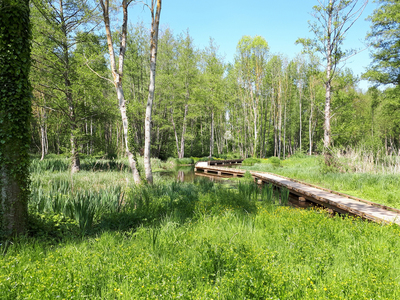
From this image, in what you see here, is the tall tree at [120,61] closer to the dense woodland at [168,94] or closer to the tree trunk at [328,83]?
the dense woodland at [168,94]

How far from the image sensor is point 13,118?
Result: 3.52m

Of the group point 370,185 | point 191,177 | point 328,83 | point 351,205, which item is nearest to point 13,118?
point 351,205

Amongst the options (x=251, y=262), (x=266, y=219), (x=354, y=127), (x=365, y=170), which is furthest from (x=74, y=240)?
(x=354, y=127)

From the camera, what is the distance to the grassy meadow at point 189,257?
2037 mm

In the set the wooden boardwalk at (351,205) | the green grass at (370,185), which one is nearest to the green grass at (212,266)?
the wooden boardwalk at (351,205)

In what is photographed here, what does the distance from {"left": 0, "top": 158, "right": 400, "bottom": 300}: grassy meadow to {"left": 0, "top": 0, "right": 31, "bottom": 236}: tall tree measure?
1.34ft

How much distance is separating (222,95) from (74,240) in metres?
25.5

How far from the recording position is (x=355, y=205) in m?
5.89

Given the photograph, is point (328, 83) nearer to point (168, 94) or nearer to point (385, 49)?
point (385, 49)

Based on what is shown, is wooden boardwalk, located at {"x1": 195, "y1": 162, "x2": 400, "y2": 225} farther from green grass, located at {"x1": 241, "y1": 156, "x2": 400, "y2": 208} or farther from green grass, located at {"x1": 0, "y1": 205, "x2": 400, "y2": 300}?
green grass, located at {"x1": 0, "y1": 205, "x2": 400, "y2": 300}

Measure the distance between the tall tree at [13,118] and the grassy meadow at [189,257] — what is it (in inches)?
16.1

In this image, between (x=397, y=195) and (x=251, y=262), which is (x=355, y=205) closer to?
(x=397, y=195)

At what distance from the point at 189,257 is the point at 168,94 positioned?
2224 centimetres

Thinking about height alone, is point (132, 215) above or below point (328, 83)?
below
